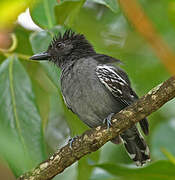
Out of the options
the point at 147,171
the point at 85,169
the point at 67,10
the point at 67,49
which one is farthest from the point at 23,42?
the point at 147,171

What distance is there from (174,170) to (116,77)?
1606mm

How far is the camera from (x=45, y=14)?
11.0 feet

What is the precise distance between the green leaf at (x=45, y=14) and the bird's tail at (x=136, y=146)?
1.76m

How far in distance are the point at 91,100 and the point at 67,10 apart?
3.54ft

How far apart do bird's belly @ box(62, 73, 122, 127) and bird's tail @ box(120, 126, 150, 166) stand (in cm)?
46

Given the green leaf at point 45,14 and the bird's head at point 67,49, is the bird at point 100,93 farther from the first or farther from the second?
the green leaf at point 45,14

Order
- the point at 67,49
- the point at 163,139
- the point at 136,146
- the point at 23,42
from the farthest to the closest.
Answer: the point at 67,49 < the point at 136,146 < the point at 23,42 < the point at 163,139

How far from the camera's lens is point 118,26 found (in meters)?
5.56

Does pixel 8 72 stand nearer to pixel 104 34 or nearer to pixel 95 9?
pixel 104 34

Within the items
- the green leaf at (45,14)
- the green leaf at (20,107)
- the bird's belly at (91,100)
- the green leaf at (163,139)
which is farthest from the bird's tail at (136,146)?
the green leaf at (45,14)

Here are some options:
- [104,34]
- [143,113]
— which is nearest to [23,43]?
[104,34]

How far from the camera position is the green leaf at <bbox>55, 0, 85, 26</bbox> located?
3543mm

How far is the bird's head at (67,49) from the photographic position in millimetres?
5059

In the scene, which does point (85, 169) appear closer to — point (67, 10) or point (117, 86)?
point (117, 86)
